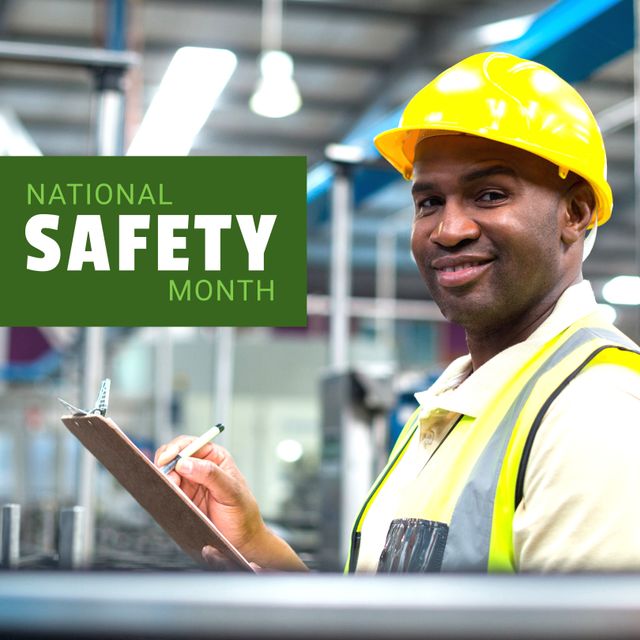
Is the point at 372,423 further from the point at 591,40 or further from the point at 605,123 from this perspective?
the point at 605,123

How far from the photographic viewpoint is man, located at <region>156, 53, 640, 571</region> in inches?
37.7

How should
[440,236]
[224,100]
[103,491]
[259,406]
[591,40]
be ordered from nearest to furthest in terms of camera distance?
[440,236] → [591,40] → [103,491] → [259,406] → [224,100]

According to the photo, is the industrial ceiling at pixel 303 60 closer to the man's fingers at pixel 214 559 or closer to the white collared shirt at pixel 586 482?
the man's fingers at pixel 214 559

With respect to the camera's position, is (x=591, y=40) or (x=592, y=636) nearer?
(x=592, y=636)

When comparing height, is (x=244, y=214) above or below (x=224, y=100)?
below

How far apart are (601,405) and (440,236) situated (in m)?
0.38

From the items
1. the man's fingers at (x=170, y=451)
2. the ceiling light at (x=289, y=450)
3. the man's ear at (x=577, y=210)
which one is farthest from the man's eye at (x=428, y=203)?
the ceiling light at (x=289, y=450)

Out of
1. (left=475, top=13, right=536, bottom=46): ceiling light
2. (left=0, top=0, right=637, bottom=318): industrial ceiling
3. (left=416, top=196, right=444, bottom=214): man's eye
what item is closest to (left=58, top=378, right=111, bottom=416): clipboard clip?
(left=416, top=196, right=444, bottom=214): man's eye

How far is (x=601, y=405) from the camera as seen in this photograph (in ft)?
3.22

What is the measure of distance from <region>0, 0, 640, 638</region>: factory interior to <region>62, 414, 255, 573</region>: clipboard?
0.28 ft

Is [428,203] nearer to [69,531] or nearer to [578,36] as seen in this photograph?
[69,531]

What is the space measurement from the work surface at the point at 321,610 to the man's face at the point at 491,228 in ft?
3.05

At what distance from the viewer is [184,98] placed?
372 centimetres

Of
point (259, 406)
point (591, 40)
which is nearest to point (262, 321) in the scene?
point (591, 40)
